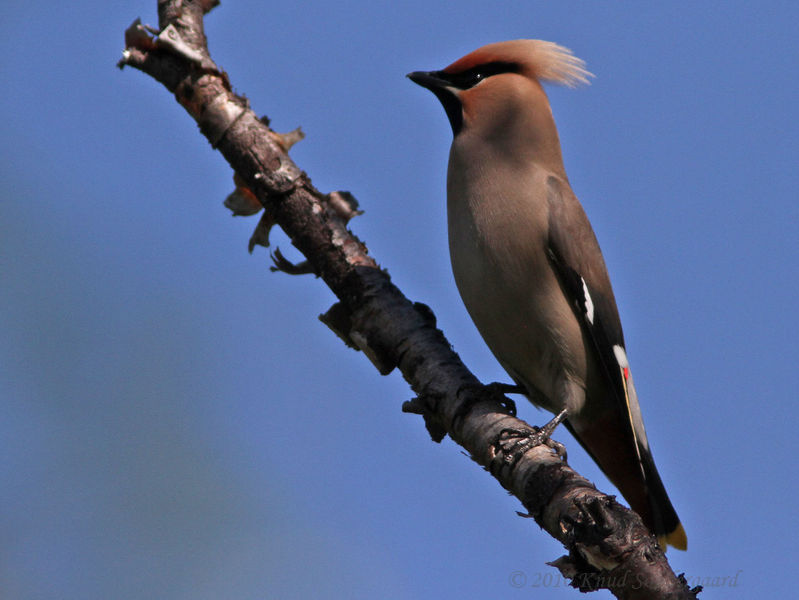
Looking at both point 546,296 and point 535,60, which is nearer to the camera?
point 546,296

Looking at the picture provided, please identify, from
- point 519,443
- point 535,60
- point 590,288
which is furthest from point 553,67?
point 519,443

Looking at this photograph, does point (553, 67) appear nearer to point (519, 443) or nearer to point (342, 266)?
point (342, 266)

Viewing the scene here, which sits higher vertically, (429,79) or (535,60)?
(535,60)

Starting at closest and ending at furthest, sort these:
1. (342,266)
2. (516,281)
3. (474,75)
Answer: (516,281) → (342,266) → (474,75)

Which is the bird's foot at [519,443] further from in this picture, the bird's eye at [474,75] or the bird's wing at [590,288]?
the bird's eye at [474,75]

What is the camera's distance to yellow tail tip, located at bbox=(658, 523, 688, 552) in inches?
149

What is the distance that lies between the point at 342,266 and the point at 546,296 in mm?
907

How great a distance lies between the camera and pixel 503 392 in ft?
13.3

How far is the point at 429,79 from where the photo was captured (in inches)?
177

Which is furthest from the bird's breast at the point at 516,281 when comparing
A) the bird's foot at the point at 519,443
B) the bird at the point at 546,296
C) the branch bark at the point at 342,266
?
the bird's foot at the point at 519,443

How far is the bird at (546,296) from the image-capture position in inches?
149

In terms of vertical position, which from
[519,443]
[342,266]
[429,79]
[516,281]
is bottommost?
[519,443]

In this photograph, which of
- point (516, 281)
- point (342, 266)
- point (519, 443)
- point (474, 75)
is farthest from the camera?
point (474, 75)

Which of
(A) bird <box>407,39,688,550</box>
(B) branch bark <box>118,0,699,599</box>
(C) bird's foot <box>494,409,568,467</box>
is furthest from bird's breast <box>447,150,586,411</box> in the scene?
(C) bird's foot <box>494,409,568,467</box>
